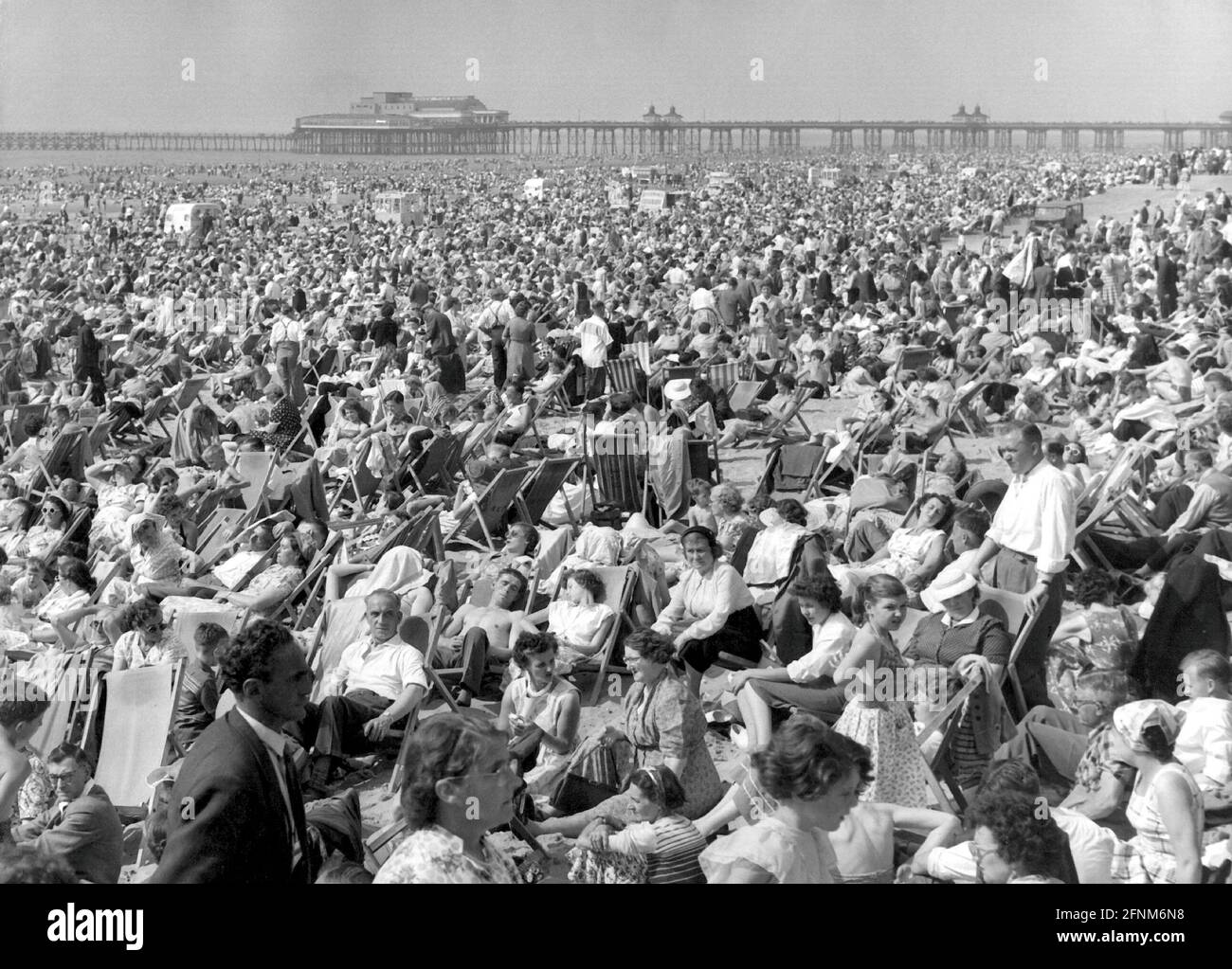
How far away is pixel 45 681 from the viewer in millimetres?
5469

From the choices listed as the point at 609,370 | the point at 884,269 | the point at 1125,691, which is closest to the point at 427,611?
the point at 1125,691

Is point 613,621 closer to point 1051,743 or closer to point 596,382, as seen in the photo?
point 1051,743

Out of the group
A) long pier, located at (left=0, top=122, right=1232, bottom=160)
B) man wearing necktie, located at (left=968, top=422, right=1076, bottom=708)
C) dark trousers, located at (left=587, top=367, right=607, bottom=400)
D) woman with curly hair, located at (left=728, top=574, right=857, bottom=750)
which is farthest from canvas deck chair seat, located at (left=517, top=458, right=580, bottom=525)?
long pier, located at (left=0, top=122, right=1232, bottom=160)

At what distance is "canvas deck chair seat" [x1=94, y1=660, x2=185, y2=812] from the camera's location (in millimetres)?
4895

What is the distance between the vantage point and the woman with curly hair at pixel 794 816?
10.3ft

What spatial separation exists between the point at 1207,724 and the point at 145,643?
11.7 feet

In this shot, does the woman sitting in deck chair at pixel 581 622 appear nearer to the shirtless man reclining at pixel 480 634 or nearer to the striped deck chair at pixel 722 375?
the shirtless man reclining at pixel 480 634

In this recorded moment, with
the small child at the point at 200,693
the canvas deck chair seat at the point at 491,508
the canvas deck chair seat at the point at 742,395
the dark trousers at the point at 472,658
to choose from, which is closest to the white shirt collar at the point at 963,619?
the dark trousers at the point at 472,658

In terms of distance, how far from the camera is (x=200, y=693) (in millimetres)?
5168

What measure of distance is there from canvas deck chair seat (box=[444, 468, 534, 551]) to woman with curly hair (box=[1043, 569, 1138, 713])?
323cm

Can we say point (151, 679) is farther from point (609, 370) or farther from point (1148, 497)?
point (609, 370)

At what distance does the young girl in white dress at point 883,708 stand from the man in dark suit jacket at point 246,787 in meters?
1.77

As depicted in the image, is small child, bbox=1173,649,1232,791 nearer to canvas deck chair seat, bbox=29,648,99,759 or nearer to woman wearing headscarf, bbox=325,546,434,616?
Answer: woman wearing headscarf, bbox=325,546,434,616
